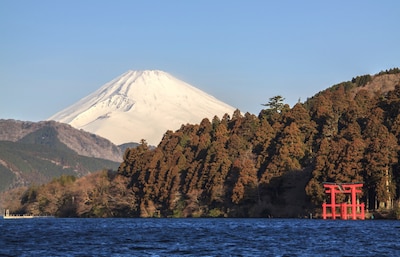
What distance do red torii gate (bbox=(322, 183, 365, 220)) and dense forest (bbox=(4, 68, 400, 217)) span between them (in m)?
1.95

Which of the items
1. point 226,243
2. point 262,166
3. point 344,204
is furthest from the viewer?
point 262,166

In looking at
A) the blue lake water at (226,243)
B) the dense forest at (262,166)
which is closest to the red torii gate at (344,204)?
the dense forest at (262,166)

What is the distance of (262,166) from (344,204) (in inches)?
1013

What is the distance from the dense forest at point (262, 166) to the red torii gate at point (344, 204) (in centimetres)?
195

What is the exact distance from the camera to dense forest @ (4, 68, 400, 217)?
4119 inches

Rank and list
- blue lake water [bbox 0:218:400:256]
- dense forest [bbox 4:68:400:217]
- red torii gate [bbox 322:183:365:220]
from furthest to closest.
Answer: dense forest [bbox 4:68:400:217] → red torii gate [bbox 322:183:365:220] → blue lake water [bbox 0:218:400:256]

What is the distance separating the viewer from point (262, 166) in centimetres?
12725

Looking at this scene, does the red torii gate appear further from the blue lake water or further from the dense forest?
the blue lake water

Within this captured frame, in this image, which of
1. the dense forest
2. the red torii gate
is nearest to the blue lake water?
→ the red torii gate

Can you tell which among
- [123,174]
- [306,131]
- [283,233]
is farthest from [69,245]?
[123,174]

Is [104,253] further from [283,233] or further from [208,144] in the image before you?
[208,144]

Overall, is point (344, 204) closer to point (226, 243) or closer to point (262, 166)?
point (262, 166)

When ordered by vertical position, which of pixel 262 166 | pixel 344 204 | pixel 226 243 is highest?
pixel 262 166

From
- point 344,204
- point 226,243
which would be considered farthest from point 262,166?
point 226,243
